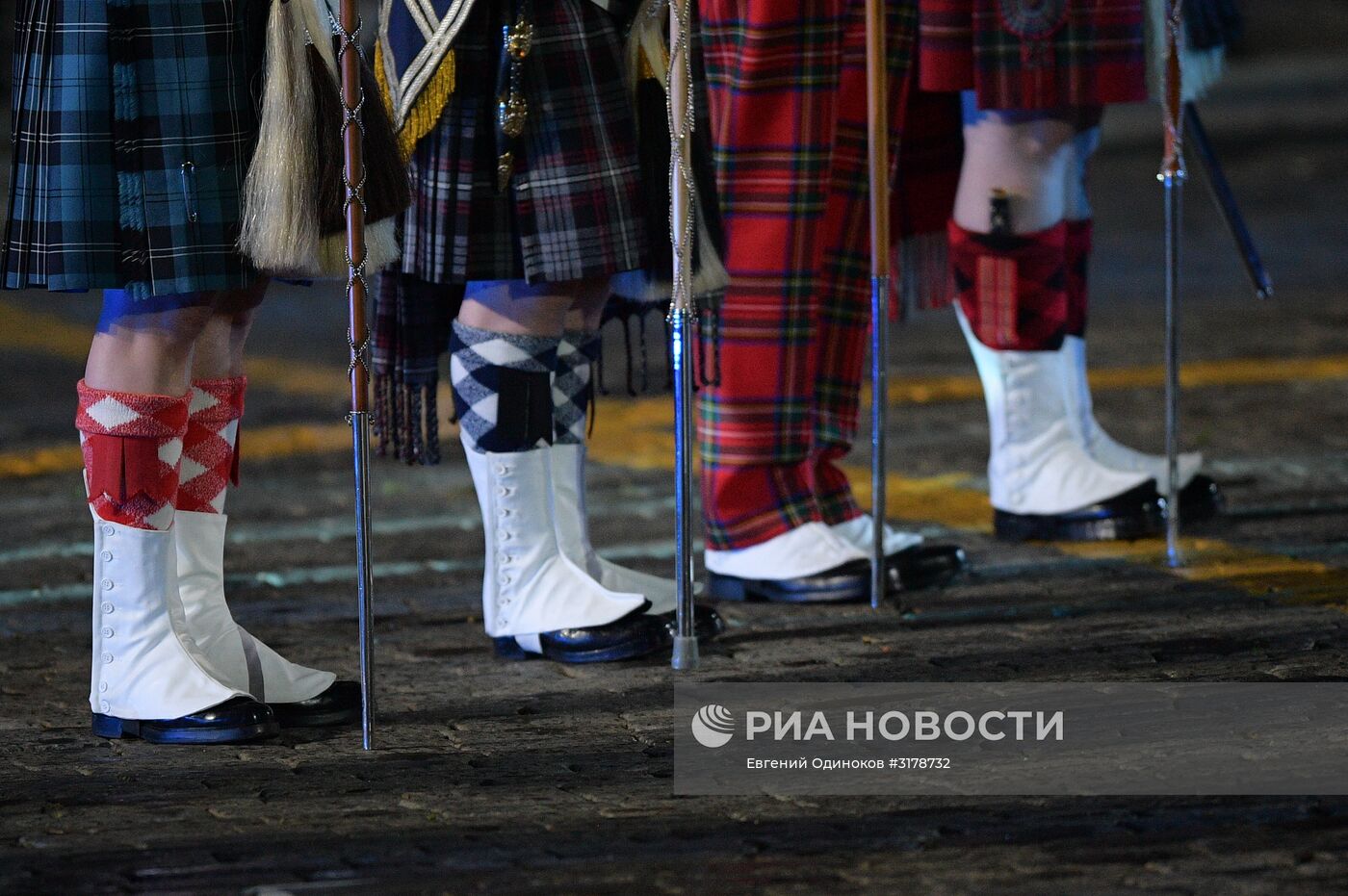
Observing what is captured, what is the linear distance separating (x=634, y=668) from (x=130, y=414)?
913 mm

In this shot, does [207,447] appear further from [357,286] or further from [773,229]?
[773,229]

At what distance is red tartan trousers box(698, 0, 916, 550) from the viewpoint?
3738mm

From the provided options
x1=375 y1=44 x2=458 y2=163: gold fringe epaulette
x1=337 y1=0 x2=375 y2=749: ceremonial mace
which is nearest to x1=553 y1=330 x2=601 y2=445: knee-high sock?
x1=375 y1=44 x2=458 y2=163: gold fringe epaulette

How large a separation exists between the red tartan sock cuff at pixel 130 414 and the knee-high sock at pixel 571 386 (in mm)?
763

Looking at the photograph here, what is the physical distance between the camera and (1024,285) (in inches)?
161

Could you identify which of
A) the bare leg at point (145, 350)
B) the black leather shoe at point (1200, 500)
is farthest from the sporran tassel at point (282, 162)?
the black leather shoe at point (1200, 500)

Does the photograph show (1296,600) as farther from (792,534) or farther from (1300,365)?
(1300,365)

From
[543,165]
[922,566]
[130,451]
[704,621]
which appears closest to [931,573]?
[922,566]

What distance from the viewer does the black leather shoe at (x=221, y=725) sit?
9.55 feet

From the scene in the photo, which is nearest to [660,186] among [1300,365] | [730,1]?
[730,1]

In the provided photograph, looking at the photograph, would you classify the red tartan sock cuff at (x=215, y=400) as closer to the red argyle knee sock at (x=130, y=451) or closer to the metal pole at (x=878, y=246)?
the red argyle knee sock at (x=130, y=451)

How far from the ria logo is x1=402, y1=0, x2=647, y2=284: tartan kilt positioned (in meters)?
0.75

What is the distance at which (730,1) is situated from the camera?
3.73m

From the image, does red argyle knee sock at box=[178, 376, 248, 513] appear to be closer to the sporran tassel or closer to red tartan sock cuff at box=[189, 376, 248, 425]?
red tartan sock cuff at box=[189, 376, 248, 425]
